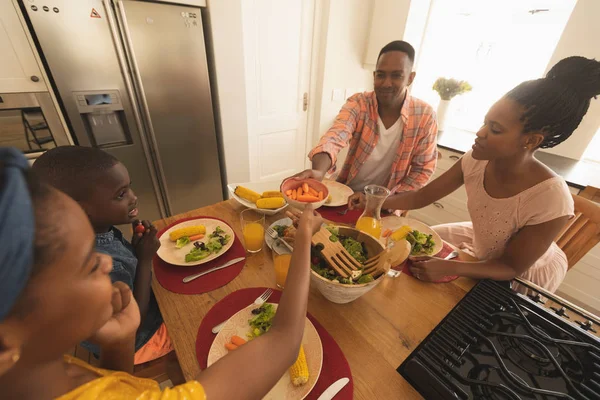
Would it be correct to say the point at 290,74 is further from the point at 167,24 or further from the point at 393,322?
the point at 393,322

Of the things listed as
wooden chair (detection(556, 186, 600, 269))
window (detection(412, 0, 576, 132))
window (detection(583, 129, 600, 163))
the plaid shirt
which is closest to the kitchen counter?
window (detection(583, 129, 600, 163))

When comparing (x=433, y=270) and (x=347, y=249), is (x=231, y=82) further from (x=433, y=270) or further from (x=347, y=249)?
(x=433, y=270)

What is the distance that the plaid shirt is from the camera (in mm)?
1491

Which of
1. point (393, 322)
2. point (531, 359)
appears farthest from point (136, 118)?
point (531, 359)

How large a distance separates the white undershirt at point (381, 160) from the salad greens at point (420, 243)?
27.1 inches

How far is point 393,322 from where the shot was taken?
747 mm

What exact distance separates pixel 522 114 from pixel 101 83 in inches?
96.9

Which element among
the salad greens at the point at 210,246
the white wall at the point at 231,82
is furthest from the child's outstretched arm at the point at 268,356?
the white wall at the point at 231,82

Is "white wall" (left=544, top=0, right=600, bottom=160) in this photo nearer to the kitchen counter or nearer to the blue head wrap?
the kitchen counter

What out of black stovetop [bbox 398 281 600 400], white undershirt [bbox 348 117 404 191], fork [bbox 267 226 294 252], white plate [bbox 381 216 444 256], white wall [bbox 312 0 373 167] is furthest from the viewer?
white wall [bbox 312 0 373 167]

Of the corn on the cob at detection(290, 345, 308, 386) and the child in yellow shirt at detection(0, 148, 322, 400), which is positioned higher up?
the child in yellow shirt at detection(0, 148, 322, 400)

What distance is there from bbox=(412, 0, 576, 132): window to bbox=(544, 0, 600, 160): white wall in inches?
10.0

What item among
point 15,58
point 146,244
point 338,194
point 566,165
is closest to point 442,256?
point 338,194

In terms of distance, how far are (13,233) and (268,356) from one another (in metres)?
0.45
